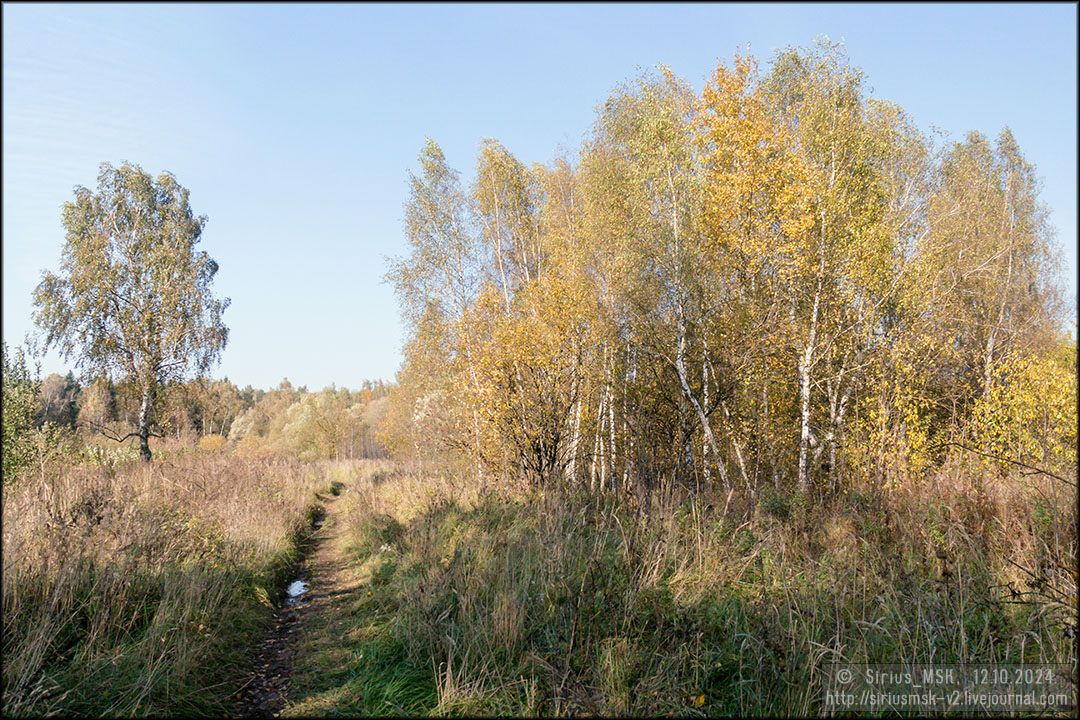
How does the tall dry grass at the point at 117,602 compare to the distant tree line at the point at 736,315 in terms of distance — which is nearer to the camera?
the tall dry grass at the point at 117,602

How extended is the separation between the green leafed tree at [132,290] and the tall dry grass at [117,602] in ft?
38.7

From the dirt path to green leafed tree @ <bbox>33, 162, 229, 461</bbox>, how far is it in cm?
953

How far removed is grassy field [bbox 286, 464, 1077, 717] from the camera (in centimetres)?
342

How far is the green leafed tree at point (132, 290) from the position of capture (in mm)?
15977

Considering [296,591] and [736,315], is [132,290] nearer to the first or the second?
[296,591]

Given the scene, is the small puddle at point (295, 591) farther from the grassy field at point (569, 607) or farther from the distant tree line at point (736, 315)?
the distant tree line at point (736, 315)

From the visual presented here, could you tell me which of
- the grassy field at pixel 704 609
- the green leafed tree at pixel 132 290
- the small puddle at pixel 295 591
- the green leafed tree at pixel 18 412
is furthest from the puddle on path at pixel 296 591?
the green leafed tree at pixel 132 290

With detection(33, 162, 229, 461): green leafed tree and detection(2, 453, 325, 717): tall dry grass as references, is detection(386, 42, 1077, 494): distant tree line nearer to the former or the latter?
detection(2, 453, 325, 717): tall dry grass

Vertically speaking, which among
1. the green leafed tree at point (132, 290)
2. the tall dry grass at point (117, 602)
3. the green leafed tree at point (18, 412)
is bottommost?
the tall dry grass at point (117, 602)

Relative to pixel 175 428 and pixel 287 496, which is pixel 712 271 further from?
pixel 175 428

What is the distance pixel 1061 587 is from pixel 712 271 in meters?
7.78

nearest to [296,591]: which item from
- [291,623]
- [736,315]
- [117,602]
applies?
[291,623]

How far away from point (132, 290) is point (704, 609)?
1920 centimetres

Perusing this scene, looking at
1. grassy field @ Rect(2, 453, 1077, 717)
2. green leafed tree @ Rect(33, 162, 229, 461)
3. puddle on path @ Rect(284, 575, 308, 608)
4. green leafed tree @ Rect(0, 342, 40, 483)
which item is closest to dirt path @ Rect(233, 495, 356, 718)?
puddle on path @ Rect(284, 575, 308, 608)
